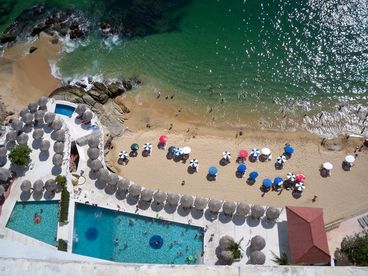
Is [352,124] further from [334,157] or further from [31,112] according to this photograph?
[31,112]

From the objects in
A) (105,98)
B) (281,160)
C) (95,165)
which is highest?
(105,98)

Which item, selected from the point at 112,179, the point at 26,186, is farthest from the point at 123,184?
the point at 26,186

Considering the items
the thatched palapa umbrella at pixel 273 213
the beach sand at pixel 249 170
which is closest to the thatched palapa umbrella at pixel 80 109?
the beach sand at pixel 249 170

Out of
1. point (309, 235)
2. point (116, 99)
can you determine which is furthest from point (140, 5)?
point (309, 235)

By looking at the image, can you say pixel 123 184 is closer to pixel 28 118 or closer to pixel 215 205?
pixel 215 205

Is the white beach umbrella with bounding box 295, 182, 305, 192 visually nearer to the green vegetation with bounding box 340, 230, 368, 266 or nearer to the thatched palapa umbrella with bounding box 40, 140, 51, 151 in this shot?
the green vegetation with bounding box 340, 230, 368, 266

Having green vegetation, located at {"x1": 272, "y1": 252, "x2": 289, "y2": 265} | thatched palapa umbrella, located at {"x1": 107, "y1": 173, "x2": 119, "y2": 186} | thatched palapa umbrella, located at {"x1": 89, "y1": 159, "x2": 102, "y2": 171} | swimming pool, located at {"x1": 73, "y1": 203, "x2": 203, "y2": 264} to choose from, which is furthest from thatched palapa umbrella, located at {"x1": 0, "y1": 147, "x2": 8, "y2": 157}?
green vegetation, located at {"x1": 272, "y1": 252, "x2": 289, "y2": 265}
